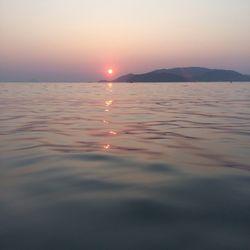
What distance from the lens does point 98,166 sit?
26.8 feet

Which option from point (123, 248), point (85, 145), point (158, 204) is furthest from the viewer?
point (85, 145)

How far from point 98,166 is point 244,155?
175 inches

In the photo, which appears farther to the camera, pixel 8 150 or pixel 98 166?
pixel 8 150

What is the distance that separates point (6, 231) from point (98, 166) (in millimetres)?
3864

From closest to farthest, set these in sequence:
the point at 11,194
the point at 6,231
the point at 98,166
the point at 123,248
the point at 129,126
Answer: the point at 123,248
the point at 6,231
the point at 11,194
the point at 98,166
the point at 129,126

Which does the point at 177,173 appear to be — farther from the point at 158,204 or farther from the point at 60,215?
the point at 60,215

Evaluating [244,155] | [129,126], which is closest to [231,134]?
[244,155]

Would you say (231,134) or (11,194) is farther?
(231,134)

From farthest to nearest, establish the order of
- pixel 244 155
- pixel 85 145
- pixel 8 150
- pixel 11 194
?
pixel 85 145 < pixel 8 150 < pixel 244 155 < pixel 11 194

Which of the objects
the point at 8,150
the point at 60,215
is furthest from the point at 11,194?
the point at 8,150

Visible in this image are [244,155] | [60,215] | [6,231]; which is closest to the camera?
[6,231]

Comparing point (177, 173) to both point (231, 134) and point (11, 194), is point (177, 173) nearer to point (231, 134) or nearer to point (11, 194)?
point (11, 194)

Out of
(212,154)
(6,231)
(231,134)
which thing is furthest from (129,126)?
(6,231)

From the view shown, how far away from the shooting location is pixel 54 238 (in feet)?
14.1
